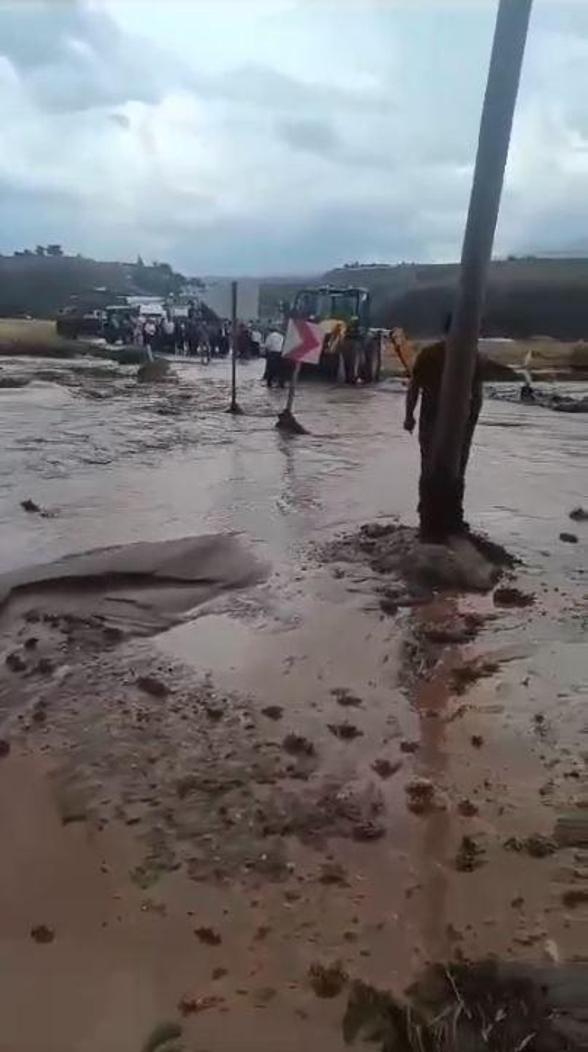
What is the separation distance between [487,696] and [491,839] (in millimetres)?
1524

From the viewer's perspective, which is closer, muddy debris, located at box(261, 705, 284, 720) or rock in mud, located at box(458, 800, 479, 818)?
rock in mud, located at box(458, 800, 479, 818)

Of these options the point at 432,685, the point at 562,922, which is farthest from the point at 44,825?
the point at 432,685

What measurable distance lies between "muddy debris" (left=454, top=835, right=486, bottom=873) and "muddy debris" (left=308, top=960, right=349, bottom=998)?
0.71 m

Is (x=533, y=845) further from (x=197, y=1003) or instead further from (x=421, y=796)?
(x=197, y=1003)

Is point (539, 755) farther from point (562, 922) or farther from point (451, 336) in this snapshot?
point (451, 336)

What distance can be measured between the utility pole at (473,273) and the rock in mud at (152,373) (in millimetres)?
20363

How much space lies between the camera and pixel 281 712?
504 cm

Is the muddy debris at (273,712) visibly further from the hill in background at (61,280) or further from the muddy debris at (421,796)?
the hill in background at (61,280)

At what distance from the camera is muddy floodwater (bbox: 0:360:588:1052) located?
3.09 m

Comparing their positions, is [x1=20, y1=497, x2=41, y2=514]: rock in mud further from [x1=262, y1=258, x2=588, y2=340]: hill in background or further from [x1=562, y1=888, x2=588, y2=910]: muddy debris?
[x1=262, y1=258, x2=588, y2=340]: hill in background

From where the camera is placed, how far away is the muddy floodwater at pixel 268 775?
122 inches

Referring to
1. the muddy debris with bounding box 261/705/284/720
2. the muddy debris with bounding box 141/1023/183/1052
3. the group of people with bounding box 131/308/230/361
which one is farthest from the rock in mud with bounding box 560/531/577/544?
the group of people with bounding box 131/308/230/361

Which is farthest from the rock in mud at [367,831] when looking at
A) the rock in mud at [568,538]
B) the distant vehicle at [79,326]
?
the distant vehicle at [79,326]

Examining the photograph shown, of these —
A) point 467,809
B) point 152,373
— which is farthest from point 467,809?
point 152,373
